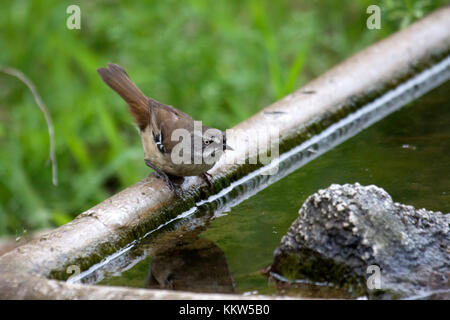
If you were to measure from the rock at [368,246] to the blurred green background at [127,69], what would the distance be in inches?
101

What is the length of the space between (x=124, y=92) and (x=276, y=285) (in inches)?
73.2

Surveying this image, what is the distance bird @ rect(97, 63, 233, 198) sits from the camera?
374 cm

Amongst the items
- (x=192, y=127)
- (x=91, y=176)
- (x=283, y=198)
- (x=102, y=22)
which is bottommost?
(x=91, y=176)

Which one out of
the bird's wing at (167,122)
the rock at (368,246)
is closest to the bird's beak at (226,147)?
the bird's wing at (167,122)

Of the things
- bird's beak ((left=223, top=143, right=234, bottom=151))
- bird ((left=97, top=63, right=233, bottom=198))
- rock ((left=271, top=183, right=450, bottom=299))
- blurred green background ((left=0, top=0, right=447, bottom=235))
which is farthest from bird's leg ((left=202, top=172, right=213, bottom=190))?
blurred green background ((left=0, top=0, right=447, bottom=235))

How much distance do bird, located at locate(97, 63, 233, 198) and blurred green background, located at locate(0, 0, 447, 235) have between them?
1171 millimetres

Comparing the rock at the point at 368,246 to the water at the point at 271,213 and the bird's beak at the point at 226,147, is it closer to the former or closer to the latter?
the water at the point at 271,213

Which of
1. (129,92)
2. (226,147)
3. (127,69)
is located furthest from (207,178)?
(127,69)

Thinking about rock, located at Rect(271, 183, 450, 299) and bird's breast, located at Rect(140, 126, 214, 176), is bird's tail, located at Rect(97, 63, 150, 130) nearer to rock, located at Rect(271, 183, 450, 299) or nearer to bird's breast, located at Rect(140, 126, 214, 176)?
bird's breast, located at Rect(140, 126, 214, 176)

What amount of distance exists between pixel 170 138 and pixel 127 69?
3.02 metres

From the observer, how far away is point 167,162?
3898mm
